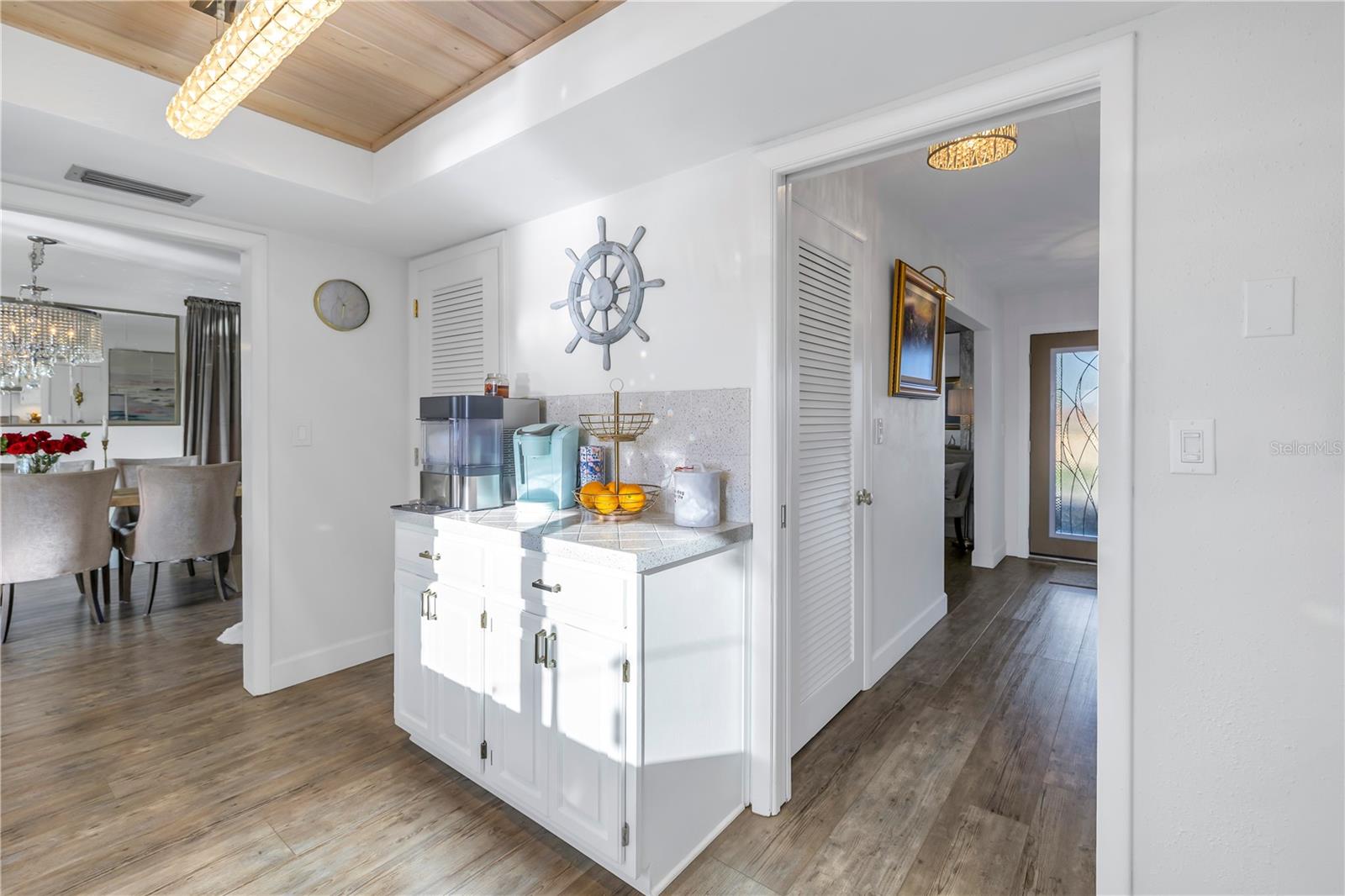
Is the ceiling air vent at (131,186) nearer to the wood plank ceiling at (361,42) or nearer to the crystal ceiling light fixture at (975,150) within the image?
the wood plank ceiling at (361,42)

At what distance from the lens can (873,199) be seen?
2.97 meters

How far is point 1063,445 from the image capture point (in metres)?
5.52

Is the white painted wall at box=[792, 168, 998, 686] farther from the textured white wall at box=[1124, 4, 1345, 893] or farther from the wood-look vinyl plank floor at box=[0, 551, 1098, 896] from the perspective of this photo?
the textured white wall at box=[1124, 4, 1345, 893]

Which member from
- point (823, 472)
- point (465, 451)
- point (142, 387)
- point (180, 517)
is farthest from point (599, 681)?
point (142, 387)

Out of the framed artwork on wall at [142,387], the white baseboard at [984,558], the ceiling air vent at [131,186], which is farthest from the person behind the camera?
the framed artwork on wall at [142,387]

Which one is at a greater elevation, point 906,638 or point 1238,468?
point 1238,468

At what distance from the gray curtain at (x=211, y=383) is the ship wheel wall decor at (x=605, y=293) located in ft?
17.7

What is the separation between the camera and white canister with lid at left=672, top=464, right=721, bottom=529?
196 cm

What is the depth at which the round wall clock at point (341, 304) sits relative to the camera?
3125 mm

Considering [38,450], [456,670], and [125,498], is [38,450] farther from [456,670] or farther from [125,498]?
Answer: [456,670]

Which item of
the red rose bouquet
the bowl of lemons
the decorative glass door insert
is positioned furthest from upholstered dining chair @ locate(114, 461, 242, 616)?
the decorative glass door insert

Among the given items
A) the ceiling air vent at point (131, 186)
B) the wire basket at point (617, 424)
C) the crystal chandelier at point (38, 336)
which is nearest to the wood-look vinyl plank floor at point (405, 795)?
the wire basket at point (617, 424)

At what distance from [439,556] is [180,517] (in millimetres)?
3145

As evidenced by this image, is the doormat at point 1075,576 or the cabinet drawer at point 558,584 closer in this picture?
the cabinet drawer at point 558,584
